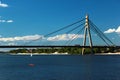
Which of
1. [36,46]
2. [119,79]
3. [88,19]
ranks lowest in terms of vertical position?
[119,79]

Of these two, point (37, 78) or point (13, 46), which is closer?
point (37, 78)

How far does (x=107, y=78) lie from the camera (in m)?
57.2

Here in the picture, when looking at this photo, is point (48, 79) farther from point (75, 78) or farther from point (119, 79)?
point (119, 79)

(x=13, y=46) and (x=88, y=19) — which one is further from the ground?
(x=88, y=19)

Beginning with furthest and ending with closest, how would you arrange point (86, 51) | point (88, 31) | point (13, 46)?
1. point (86, 51)
2. point (88, 31)
3. point (13, 46)

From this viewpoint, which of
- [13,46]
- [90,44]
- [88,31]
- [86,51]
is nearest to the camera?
[13,46]

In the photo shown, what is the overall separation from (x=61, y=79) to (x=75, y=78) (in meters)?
2.64

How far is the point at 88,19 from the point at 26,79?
89.8m

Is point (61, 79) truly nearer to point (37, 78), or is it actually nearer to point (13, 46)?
point (37, 78)

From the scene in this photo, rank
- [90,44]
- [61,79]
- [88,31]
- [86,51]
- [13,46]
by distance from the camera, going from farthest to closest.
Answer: [86,51] → [88,31] → [90,44] → [13,46] → [61,79]

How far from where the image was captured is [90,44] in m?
129

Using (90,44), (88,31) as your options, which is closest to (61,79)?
(90,44)

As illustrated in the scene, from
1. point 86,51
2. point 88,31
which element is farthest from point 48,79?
point 86,51

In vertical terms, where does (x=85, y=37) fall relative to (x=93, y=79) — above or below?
above
